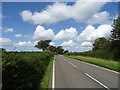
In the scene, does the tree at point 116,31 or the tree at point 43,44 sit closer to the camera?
the tree at point 116,31

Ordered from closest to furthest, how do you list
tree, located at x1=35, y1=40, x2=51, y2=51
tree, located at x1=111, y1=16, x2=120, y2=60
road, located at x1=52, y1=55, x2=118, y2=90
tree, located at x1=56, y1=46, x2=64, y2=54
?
road, located at x1=52, y1=55, x2=118, y2=90
tree, located at x1=111, y1=16, x2=120, y2=60
tree, located at x1=35, y1=40, x2=51, y2=51
tree, located at x1=56, y1=46, x2=64, y2=54

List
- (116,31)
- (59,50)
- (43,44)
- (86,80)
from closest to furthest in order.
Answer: (86,80), (116,31), (43,44), (59,50)

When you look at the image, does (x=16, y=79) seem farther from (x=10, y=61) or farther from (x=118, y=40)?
(x=118, y=40)

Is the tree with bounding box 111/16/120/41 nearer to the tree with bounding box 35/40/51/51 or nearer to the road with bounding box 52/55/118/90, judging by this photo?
the road with bounding box 52/55/118/90

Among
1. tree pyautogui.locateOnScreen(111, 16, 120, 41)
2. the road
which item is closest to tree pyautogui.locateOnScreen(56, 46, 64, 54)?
tree pyautogui.locateOnScreen(111, 16, 120, 41)

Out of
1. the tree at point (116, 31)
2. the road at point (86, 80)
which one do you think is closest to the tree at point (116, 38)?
the tree at point (116, 31)

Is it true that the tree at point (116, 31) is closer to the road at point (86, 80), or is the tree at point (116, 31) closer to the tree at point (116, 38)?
the tree at point (116, 38)

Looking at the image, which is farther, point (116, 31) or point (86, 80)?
point (116, 31)

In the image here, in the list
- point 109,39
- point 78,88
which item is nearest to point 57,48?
point 109,39

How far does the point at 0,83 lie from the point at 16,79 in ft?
2.30

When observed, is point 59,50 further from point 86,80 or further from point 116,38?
point 86,80

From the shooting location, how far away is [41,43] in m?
116

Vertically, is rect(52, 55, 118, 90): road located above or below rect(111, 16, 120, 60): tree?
below

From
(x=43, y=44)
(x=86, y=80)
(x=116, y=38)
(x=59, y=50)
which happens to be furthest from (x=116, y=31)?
(x=59, y=50)
